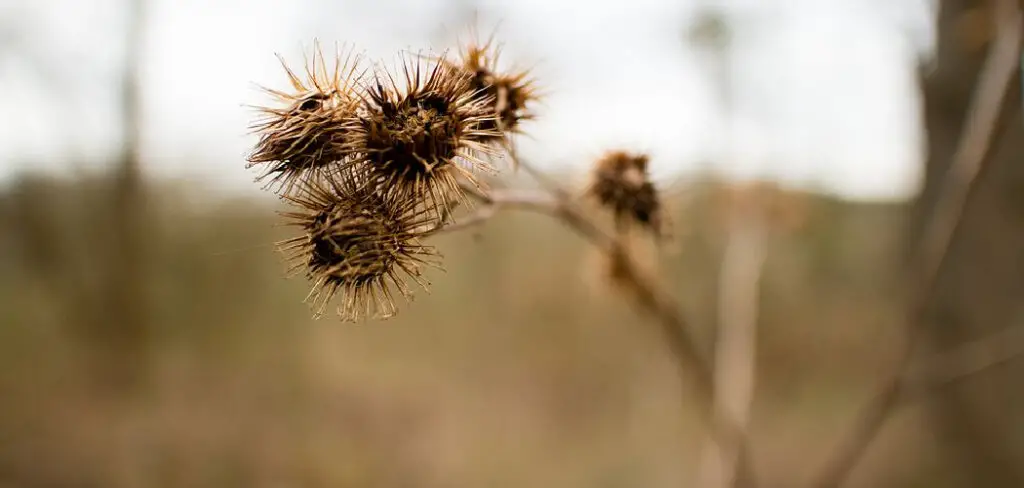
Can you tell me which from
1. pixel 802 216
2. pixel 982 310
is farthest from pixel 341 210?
pixel 982 310

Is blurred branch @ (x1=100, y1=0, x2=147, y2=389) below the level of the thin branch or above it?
above

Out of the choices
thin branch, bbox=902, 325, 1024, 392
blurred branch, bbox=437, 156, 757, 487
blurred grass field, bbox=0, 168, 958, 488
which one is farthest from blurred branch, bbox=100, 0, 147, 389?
thin branch, bbox=902, 325, 1024, 392

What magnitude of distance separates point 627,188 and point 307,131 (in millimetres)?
335

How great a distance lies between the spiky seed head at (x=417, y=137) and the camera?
411 mm

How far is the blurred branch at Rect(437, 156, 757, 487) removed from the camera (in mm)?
578

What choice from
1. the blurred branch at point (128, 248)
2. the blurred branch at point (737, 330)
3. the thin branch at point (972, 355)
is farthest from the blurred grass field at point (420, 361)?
the thin branch at point (972, 355)

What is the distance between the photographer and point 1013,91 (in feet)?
2.93

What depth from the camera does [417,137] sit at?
0.41 m

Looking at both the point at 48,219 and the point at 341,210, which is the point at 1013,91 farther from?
the point at 48,219

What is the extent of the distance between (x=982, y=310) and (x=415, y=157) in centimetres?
152

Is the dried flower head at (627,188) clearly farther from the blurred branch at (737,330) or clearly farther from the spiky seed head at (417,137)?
the blurred branch at (737,330)

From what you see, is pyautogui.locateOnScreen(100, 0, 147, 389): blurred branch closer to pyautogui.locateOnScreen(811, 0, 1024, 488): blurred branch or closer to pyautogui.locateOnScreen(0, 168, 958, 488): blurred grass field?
pyautogui.locateOnScreen(0, 168, 958, 488): blurred grass field

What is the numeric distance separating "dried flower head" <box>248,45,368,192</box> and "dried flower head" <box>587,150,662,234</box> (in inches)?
11.7

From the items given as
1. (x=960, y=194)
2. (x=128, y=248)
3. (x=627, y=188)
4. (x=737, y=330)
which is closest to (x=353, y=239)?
(x=627, y=188)
